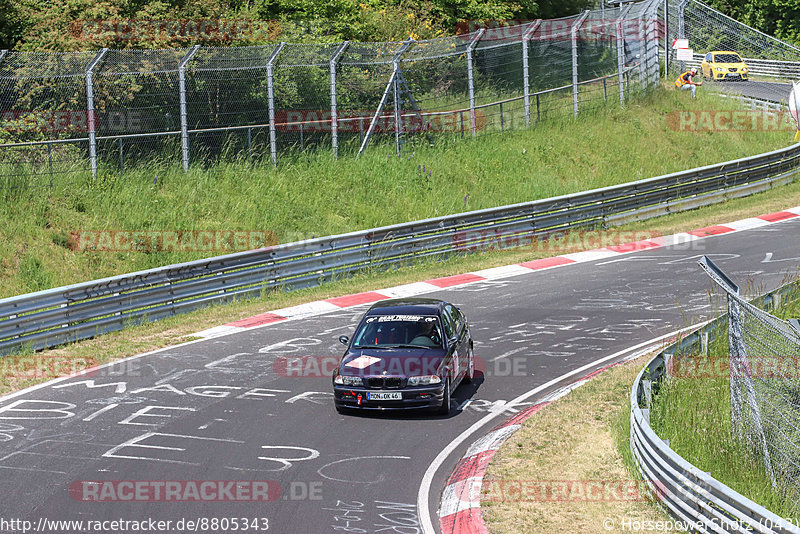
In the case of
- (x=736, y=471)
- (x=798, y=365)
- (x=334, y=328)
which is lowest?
(x=334, y=328)

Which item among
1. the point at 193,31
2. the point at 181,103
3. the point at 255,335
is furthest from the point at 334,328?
the point at 193,31

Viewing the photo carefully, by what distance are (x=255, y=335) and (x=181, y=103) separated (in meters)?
7.99

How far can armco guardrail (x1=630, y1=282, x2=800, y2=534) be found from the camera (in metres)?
7.68

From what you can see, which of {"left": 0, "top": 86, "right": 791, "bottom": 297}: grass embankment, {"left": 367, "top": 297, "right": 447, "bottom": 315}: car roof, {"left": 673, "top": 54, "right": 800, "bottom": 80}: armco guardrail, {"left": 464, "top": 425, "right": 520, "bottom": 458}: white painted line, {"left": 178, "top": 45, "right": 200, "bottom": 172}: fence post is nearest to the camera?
{"left": 464, "top": 425, "right": 520, "bottom": 458}: white painted line

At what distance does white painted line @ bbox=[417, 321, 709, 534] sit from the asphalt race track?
0.10m

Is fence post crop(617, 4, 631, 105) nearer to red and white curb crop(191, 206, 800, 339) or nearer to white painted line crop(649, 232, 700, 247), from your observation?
red and white curb crop(191, 206, 800, 339)

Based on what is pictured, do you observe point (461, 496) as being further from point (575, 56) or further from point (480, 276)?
point (575, 56)

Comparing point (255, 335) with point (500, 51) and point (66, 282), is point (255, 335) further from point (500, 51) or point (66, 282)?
point (500, 51)

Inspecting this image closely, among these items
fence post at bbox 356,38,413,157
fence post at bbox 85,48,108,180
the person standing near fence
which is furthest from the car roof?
the person standing near fence

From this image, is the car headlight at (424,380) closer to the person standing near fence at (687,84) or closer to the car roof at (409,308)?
the car roof at (409,308)

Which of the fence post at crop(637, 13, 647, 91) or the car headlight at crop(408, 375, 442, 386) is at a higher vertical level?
the fence post at crop(637, 13, 647, 91)

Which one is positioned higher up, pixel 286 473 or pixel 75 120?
pixel 75 120

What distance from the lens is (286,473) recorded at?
10836mm

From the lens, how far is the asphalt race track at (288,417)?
32.7 feet
